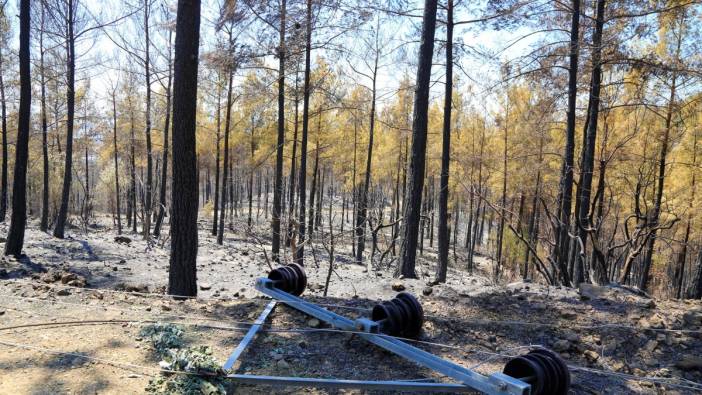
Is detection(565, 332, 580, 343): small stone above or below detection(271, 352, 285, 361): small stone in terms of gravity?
above

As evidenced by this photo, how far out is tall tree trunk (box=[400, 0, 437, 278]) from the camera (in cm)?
762

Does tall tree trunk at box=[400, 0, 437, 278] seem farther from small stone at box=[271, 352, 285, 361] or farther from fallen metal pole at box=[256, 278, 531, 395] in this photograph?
small stone at box=[271, 352, 285, 361]

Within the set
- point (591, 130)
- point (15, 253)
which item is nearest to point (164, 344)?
point (15, 253)

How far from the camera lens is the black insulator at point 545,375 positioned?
8.26ft

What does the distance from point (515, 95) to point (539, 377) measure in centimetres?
1999

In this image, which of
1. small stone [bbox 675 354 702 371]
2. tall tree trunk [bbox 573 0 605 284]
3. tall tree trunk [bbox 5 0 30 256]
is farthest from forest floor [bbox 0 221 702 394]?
tall tree trunk [bbox 573 0 605 284]

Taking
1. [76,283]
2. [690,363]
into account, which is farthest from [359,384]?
[76,283]

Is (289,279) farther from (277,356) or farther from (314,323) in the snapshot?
(277,356)

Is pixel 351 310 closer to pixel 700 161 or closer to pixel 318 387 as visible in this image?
pixel 318 387

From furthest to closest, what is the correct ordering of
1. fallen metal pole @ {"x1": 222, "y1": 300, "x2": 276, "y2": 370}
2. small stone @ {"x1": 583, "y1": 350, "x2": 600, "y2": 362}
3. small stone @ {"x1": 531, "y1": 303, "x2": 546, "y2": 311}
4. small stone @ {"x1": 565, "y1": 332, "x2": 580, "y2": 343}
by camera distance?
small stone @ {"x1": 531, "y1": 303, "x2": 546, "y2": 311}, small stone @ {"x1": 565, "y1": 332, "x2": 580, "y2": 343}, small stone @ {"x1": 583, "y1": 350, "x2": 600, "y2": 362}, fallen metal pole @ {"x1": 222, "y1": 300, "x2": 276, "y2": 370}

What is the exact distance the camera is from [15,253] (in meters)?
8.44

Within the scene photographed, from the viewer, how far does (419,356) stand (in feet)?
9.38

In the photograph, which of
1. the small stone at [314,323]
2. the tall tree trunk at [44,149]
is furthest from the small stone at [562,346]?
the tall tree trunk at [44,149]

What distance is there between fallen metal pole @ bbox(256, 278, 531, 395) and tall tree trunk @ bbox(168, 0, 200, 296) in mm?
1383
